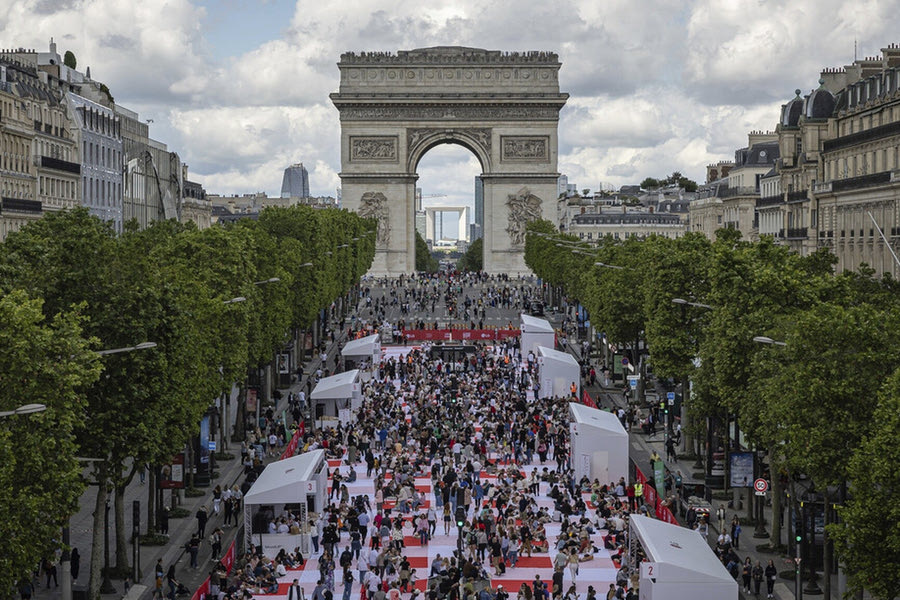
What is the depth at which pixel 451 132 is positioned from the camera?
156 metres

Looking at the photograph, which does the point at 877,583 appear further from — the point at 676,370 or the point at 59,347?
the point at 676,370

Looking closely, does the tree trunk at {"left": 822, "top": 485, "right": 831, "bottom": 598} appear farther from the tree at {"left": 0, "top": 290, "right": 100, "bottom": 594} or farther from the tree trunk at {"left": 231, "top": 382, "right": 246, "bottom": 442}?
the tree trunk at {"left": 231, "top": 382, "right": 246, "bottom": 442}

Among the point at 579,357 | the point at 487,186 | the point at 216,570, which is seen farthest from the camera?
the point at 487,186

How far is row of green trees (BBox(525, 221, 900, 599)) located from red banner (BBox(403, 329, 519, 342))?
28911 mm

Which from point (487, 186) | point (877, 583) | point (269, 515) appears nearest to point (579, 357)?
point (269, 515)

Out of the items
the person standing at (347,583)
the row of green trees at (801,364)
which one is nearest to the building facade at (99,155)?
the row of green trees at (801,364)

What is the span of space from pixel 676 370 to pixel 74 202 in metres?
48.0

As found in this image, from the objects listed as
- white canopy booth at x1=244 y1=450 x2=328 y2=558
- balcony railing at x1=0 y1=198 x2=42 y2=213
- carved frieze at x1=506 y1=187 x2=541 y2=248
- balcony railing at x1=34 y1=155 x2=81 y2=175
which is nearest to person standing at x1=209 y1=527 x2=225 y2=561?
white canopy booth at x1=244 y1=450 x2=328 y2=558

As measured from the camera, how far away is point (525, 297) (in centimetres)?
12288

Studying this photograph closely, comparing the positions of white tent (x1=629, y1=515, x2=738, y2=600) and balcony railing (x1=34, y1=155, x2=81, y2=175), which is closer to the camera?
white tent (x1=629, y1=515, x2=738, y2=600)

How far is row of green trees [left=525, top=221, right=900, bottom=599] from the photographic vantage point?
2645 cm

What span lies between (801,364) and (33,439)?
53.9 feet

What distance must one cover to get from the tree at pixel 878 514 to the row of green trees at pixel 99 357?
1479cm

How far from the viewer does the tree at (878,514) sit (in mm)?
25969
